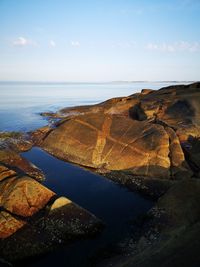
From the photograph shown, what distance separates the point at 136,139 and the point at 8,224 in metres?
12.8

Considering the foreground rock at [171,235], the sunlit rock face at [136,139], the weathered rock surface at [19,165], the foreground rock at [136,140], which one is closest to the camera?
the foreground rock at [171,235]

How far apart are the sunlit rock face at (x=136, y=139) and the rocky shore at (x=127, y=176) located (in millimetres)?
74

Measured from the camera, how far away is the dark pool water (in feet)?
38.0

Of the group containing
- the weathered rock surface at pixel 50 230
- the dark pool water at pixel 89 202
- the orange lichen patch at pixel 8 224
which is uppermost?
the orange lichen patch at pixel 8 224

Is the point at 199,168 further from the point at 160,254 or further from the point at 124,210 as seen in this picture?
the point at 160,254

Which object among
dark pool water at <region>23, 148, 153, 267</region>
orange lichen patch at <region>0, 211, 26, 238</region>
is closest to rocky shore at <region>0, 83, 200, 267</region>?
orange lichen patch at <region>0, 211, 26, 238</region>

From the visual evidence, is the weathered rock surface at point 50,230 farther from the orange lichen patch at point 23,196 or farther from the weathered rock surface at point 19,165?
the weathered rock surface at point 19,165

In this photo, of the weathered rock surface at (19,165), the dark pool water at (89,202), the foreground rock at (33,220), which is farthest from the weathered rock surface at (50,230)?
the weathered rock surface at (19,165)

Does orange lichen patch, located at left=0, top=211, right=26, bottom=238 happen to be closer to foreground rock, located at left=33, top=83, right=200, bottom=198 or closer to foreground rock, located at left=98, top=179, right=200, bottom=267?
foreground rock, located at left=98, top=179, right=200, bottom=267

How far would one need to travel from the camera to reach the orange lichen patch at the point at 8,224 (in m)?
12.0

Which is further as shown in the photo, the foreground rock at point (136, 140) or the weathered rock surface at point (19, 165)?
the foreground rock at point (136, 140)

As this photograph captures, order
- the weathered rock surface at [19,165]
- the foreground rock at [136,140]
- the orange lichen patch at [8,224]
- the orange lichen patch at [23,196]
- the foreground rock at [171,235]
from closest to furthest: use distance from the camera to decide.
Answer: the foreground rock at [171,235]
the orange lichen patch at [8,224]
the orange lichen patch at [23,196]
the weathered rock surface at [19,165]
the foreground rock at [136,140]

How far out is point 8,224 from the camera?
40.1 ft

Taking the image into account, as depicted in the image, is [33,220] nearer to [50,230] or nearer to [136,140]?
[50,230]
